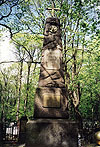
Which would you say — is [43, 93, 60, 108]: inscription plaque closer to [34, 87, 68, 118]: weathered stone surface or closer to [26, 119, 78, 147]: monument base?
[34, 87, 68, 118]: weathered stone surface

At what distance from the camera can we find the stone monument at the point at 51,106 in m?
4.43

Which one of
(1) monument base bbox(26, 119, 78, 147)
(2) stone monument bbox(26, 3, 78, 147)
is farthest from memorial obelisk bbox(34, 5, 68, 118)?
(1) monument base bbox(26, 119, 78, 147)

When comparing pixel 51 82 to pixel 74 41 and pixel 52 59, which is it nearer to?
pixel 52 59

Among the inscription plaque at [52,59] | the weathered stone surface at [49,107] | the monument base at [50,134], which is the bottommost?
the monument base at [50,134]

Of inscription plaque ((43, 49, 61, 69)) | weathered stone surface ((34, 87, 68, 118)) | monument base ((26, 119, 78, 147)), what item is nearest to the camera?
monument base ((26, 119, 78, 147))

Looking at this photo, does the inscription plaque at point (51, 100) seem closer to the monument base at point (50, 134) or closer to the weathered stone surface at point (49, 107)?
the weathered stone surface at point (49, 107)

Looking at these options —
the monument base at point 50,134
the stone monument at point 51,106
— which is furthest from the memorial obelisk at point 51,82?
the monument base at point 50,134

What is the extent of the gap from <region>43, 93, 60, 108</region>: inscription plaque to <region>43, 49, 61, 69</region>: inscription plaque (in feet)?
3.41

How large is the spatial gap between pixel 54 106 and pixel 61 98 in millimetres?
343

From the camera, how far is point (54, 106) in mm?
4926

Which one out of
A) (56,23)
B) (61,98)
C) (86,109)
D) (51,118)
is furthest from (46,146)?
(86,109)

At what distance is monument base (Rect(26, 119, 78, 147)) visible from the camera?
14.4 ft

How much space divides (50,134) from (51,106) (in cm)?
85

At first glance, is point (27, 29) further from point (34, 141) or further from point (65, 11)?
point (34, 141)
